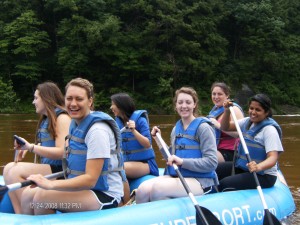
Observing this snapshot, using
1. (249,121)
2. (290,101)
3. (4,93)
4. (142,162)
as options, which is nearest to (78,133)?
(142,162)

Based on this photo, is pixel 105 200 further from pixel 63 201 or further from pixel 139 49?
pixel 139 49

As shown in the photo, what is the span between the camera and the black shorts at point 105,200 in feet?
9.48

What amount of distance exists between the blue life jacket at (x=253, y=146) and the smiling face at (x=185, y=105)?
73 centimetres

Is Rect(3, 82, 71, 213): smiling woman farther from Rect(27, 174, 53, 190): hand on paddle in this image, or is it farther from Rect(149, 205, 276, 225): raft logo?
Rect(149, 205, 276, 225): raft logo

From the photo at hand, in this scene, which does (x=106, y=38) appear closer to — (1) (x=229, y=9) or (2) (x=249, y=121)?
(1) (x=229, y=9)

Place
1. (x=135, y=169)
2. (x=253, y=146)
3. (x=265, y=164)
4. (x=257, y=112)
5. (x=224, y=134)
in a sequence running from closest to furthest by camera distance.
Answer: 1. (x=265, y=164)
2. (x=257, y=112)
3. (x=253, y=146)
4. (x=135, y=169)
5. (x=224, y=134)

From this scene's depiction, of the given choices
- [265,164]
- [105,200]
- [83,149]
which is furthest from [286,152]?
[83,149]

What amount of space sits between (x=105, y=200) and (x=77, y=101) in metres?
0.65

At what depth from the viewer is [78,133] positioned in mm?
Answer: 2859

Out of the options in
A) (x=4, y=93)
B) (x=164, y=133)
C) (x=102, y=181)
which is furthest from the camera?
(x=4, y=93)

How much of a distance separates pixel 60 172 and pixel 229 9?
24.3 metres

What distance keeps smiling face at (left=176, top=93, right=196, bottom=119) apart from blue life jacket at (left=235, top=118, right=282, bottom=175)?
28.6 inches

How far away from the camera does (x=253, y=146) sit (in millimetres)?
3996

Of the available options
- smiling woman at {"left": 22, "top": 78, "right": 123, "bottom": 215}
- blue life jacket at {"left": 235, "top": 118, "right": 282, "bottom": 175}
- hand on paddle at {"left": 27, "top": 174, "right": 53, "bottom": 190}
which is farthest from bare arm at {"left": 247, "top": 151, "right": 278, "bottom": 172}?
hand on paddle at {"left": 27, "top": 174, "right": 53, "bottom": 190}
